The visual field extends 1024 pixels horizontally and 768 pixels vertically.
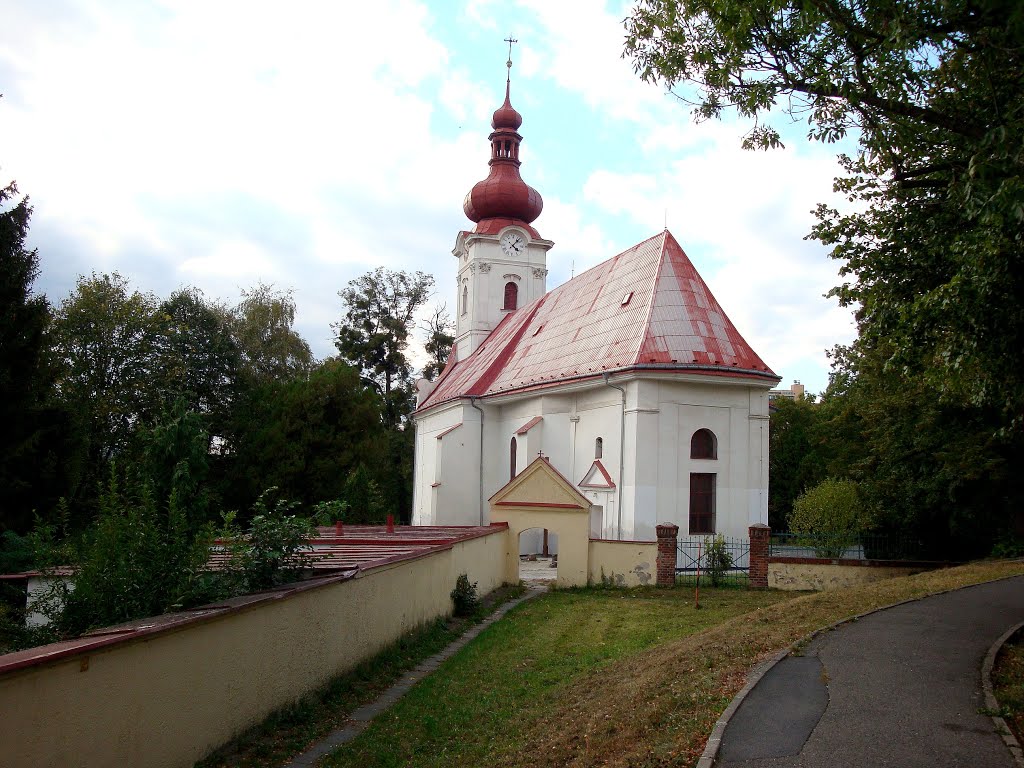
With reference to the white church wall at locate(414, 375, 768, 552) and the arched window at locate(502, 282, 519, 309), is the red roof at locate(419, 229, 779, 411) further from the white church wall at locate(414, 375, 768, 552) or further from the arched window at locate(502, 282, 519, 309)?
the arched window at locate(502, 282, 519, 309)

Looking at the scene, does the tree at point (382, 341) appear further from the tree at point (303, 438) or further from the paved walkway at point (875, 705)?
the paved walkway at point (875, 705)

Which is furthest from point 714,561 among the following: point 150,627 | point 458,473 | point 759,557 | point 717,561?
point 150,627

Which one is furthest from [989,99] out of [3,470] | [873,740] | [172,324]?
[172,324]

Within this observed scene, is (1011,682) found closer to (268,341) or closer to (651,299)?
(651,299)

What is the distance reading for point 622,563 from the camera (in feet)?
67.7

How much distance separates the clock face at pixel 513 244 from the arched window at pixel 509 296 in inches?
62.8

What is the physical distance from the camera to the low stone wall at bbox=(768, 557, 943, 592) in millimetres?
19156

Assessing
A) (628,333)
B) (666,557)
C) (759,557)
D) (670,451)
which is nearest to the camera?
(759,557)

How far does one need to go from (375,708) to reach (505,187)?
34900mm

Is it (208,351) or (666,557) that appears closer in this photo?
(666,557)

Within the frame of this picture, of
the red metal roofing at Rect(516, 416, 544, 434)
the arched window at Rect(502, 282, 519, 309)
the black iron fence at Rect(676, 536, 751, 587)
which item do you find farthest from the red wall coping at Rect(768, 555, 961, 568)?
the arched window at Rect(502, 282, 519, 309)

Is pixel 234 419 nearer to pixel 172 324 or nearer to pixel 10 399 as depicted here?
pixel 172 324

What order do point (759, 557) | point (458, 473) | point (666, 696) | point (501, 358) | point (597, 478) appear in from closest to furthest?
point (666, 696) < point (759, 557) < point (597, 478) < point (458, 473) < point (501, 358)

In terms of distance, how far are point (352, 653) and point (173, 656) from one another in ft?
14.1
